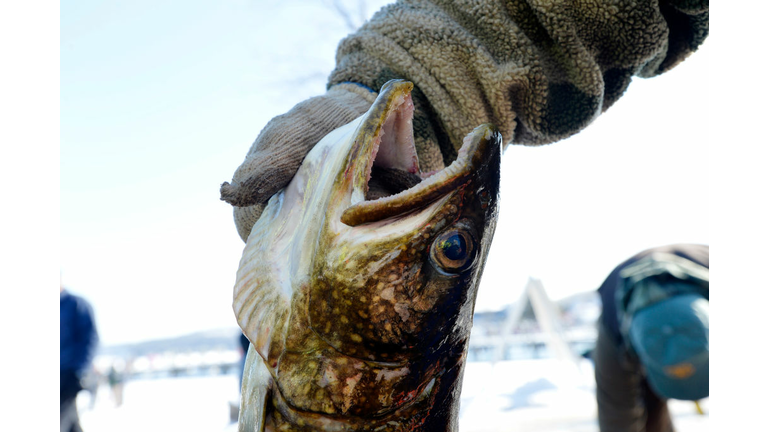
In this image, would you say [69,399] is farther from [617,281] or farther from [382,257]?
[617,281]

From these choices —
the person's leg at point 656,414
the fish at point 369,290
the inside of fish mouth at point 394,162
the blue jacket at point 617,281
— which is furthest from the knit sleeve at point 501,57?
the person's leg at point 656,414

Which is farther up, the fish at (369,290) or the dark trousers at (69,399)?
the fish at (369,290)

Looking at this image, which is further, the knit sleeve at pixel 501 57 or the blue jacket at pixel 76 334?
the blue jacket at pixel 76 334

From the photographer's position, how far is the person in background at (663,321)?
2.39 m

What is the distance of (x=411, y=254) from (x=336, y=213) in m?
0.19

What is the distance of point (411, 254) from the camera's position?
1032 millimetres

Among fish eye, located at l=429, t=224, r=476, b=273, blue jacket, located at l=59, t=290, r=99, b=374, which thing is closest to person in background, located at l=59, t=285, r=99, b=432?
blue jacket, located at l=59, t=290, r=99, b=374

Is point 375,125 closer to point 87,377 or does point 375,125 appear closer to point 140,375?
point 87,377

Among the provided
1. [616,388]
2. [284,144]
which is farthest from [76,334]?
[616,388]

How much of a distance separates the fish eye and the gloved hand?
18.7 inches

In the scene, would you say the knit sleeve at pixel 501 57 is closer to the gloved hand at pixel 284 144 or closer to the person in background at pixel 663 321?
the gloved hand at pixel 284 144

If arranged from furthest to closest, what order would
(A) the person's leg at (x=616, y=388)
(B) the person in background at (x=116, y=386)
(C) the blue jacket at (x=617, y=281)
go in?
(B) the person in background at (x=116, y=386), (A) the person's leg at (x=616, y=388), (C) the blue jacket at (x=617, y=281)

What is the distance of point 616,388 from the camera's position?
3.98 meters

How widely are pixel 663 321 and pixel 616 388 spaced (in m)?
1.74
